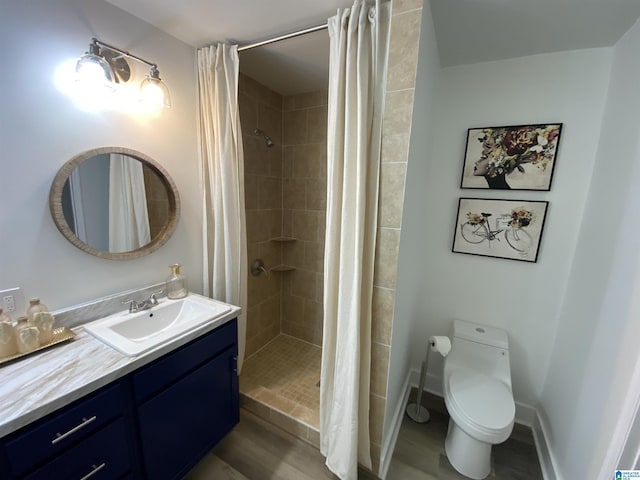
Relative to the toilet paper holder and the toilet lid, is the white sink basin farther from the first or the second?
the toilet lid

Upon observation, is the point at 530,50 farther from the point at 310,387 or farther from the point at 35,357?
the point at 35,357

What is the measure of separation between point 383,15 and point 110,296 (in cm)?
192

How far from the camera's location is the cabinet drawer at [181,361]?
3.49ft

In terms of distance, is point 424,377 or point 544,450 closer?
point 544,450

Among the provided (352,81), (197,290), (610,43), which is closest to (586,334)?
(610,43)

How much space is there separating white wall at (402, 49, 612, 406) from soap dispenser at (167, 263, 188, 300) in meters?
1.36

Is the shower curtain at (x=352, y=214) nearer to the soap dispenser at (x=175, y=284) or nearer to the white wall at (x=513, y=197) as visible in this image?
Result: the white wall at (x=513, y=197)

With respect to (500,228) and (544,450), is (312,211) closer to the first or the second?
(500,228)

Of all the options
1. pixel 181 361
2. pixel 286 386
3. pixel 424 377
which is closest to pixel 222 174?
pixel 181 361

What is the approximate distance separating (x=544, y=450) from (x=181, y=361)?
7.09 ft

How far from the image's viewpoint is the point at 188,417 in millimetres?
1275

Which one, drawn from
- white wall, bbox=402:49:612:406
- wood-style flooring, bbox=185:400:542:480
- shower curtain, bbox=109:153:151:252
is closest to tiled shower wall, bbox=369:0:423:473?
white wall, bbox=402:49:612:406

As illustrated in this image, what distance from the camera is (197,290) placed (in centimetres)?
181

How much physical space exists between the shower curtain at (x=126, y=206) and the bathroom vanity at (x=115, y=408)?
48cm
